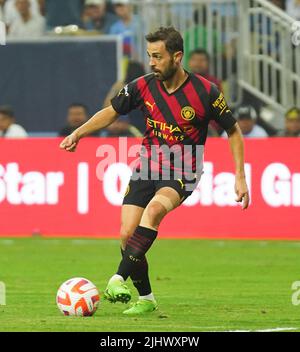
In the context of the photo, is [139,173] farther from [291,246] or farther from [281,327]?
[291,246]

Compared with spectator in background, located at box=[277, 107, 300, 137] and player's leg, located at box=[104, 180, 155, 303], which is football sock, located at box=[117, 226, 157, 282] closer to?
player's leg, located at box=[104, 180, 155, 303]

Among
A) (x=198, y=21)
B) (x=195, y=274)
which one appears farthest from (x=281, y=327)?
(x=198, y=21)

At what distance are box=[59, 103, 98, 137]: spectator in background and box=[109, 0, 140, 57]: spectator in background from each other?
2.03 m

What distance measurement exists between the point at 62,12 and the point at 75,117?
2.81 metres

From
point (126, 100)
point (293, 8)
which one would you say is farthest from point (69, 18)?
point (126, 100)

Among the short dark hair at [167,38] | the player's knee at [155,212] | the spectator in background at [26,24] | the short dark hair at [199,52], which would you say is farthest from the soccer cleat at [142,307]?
the spectator in background at [26,24]

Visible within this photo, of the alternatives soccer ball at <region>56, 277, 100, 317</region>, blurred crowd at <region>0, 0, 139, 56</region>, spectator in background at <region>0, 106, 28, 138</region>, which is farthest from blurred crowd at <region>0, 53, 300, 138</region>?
soccer ball at <region>56, 277, 100, 317</region>

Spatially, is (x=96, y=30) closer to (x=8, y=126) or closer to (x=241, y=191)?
(x=8, y=126)

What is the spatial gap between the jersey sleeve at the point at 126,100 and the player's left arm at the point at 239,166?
3.08ft

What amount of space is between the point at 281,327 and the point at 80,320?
178 cm

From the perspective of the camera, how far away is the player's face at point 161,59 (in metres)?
11.4

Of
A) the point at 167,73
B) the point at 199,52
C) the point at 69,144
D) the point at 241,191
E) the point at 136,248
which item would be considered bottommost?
the point at 136,248

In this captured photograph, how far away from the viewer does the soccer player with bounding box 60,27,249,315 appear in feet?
37.6

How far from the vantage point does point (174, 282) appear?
14.6m
